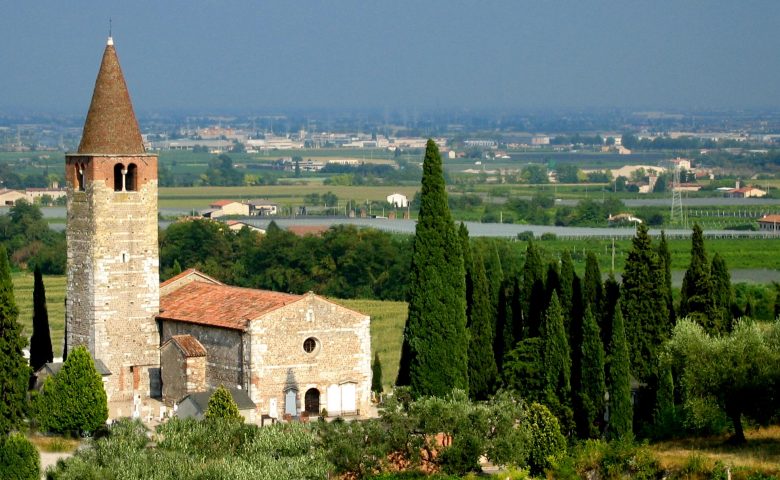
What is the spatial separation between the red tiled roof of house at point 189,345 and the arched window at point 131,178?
4.14 meters

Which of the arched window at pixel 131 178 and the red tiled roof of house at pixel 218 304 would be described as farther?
the arched window at pixel 131 178

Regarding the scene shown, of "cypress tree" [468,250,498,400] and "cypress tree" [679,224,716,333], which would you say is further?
"cypress tree" [468,250,498,400]

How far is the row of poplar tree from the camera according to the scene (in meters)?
40.1

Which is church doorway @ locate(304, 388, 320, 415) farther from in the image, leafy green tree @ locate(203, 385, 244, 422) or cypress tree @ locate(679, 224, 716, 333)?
cypress tree @ locate(679, 224, 716, 333)

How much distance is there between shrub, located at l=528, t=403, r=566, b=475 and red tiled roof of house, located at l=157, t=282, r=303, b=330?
8716 mm

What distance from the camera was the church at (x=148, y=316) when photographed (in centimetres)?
4306

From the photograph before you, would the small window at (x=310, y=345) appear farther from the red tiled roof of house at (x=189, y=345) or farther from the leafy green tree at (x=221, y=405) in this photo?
the leafy green tree at (x=221, y=405)

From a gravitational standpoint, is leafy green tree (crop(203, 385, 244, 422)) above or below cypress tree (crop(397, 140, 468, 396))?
below

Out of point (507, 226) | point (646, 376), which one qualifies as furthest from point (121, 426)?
point (507, 226)

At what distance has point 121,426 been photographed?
3378 cm

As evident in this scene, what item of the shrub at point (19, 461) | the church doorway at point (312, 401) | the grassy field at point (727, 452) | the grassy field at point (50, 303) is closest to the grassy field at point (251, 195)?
the grassy field at point (50, 303)

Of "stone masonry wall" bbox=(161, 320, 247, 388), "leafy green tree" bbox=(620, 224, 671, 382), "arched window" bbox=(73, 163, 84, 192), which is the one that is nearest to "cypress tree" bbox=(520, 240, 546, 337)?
"leafy green tree" bbox=(620, 224, 671, 382)

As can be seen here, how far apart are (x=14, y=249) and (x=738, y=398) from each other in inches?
2737

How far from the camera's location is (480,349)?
45.2m
